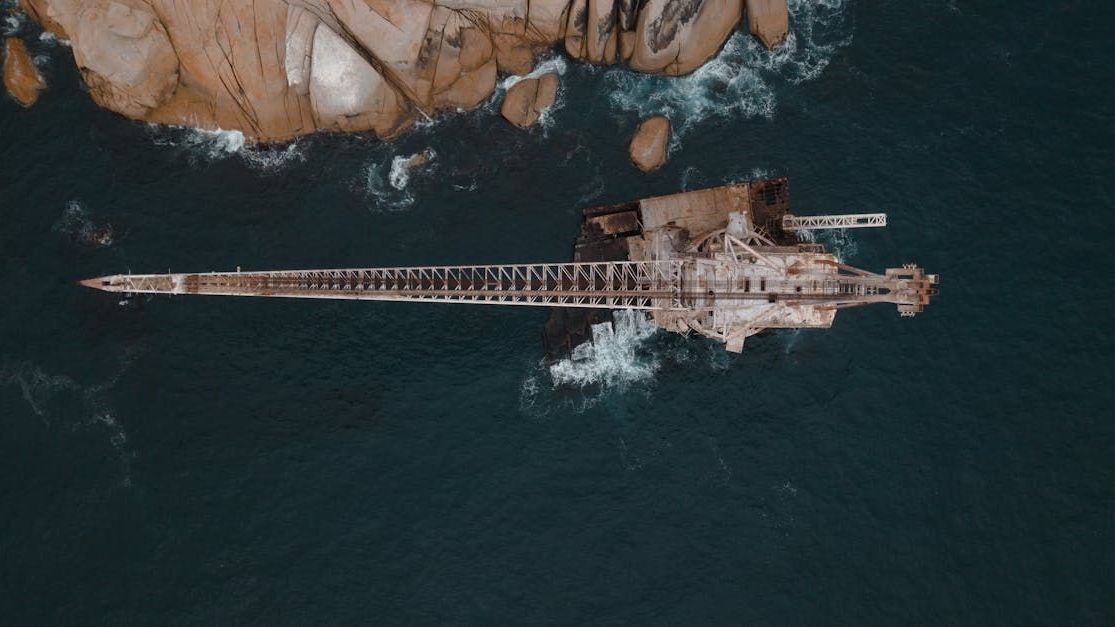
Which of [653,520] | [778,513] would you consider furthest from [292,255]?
[778,513]

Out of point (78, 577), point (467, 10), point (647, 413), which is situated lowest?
point (78, 577)

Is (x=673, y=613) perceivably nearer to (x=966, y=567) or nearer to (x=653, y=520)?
(x=653, y=520)

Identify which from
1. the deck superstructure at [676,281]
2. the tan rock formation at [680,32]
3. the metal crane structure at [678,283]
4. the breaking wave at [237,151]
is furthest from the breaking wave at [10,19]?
the tan rock formation at [680,32]

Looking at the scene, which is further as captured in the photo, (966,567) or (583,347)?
(583,347)

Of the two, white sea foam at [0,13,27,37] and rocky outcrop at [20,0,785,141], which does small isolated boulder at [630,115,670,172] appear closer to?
rocky outcrop at [20,0,785,141]

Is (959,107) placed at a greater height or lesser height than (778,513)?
greater

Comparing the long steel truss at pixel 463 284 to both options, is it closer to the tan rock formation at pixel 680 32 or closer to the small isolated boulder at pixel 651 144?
the small isolated boulder at pixel 651 144
